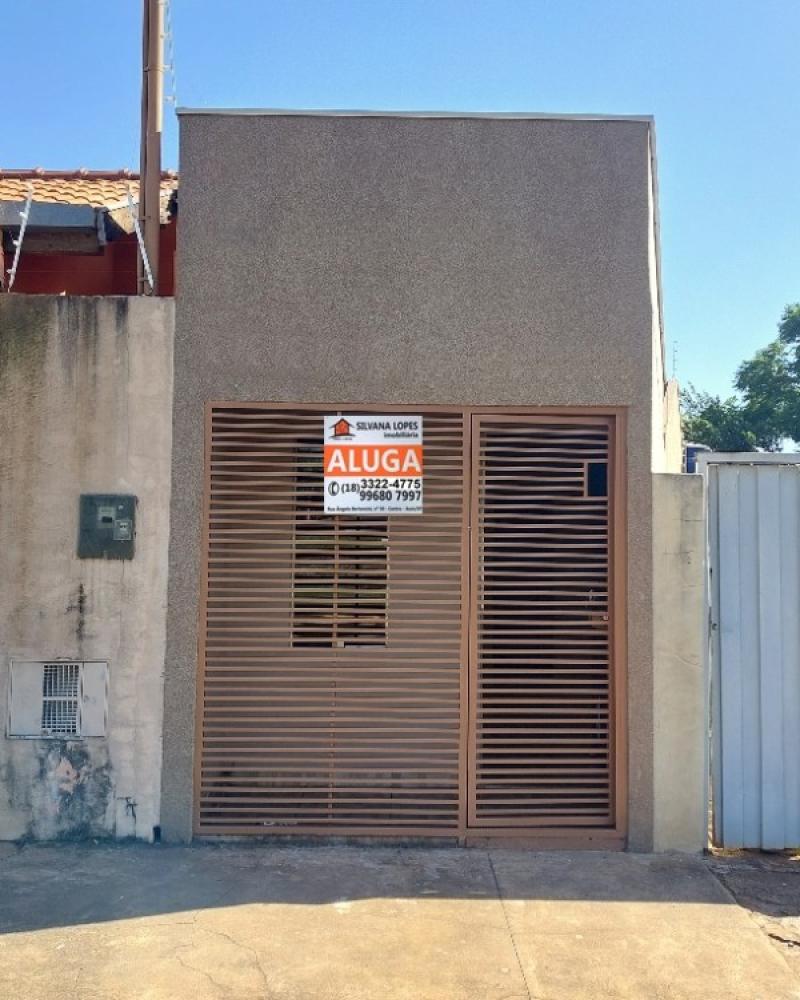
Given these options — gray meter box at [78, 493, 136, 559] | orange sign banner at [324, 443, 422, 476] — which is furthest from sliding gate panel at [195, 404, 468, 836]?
gray meter box at [78, 493, 136, 559]

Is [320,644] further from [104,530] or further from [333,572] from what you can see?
[104,530]

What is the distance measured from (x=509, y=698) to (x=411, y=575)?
100 centimetres

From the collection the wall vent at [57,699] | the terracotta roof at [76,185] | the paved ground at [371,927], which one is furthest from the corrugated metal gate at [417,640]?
the terracotta roof at [76,185]

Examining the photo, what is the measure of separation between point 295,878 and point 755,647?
3.16 metres

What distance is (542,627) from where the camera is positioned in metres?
6.00

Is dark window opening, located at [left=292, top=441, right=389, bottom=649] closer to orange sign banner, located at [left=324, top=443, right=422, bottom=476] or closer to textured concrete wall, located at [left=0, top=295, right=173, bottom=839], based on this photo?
orange sign banner, located at [left=324, top=443, right=422, bottom=476]

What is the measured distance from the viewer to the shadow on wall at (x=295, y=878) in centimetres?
483

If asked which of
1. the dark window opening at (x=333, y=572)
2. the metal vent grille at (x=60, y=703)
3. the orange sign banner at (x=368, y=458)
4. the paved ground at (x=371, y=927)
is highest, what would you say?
the orange sign banner at (x=368, y=458)

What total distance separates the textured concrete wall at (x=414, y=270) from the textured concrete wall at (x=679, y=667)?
137 millimetres

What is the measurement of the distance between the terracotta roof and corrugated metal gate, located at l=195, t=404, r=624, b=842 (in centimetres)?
322

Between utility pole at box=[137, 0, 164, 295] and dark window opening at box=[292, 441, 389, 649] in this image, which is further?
utility pole at box=[137, 0, 164, 295]

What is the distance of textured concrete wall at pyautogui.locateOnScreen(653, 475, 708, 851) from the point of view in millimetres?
5672

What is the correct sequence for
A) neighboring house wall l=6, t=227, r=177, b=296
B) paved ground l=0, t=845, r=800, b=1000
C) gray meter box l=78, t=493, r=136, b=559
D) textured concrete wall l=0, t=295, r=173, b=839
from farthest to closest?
neighboring house wall l=6, t=227, r=177, b=296, gray meter box l=78, t=493, r=136, b=559, textured concrete wall l=0, t=295, r=173, b=839, paved ground l=0, t=845, r=800, b=1000

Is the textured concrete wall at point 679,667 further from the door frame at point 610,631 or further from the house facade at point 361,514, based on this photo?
the door frame at point 610,631
